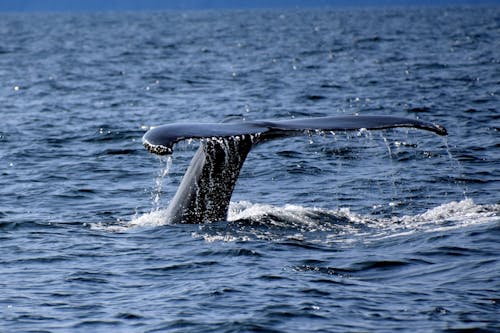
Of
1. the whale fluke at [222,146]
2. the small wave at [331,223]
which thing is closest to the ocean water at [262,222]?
the small wave at [331,223]

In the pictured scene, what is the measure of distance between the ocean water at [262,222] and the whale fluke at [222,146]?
225 mm

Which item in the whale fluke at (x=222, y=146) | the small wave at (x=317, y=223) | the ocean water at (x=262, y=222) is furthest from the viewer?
the small wave at (x=317, y=223)

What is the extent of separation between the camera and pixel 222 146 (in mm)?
10711

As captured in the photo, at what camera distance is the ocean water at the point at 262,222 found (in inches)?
344

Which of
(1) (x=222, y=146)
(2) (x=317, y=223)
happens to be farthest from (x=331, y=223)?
(1) (x=222, y=146)

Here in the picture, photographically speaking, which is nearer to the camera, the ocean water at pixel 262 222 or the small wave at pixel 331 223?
the ocean water at pixel 262 222

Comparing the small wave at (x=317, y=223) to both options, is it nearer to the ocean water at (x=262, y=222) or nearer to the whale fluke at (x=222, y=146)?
the ocean water at (x=262, y=222)

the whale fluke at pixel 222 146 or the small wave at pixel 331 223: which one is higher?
the whale fluke at pixel 222 146

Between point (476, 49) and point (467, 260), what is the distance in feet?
119

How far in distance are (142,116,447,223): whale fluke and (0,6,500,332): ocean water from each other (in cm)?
23

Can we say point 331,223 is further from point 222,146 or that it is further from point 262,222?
point 222,146

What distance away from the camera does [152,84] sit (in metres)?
32.4

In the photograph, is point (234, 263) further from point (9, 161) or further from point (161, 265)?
point (9, 161)

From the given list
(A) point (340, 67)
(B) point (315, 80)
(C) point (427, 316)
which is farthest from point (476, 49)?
(C) point (427, 316)
